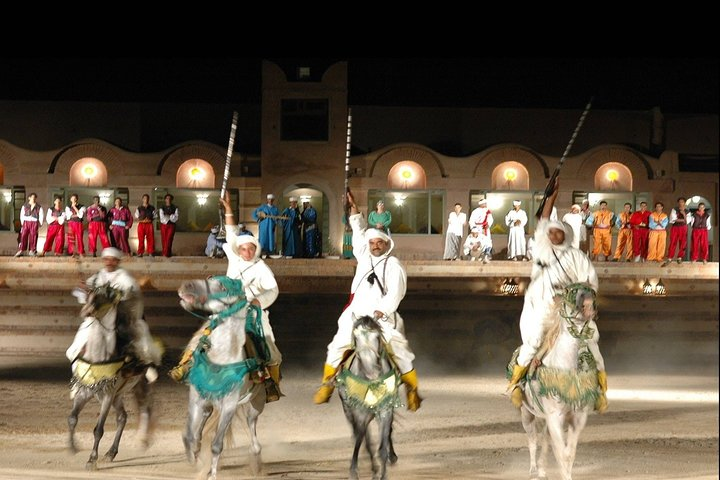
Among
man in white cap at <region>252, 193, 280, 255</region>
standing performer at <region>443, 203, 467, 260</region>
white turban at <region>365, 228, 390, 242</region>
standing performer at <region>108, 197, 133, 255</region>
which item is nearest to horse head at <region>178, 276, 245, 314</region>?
white turban at <region>365, 228, 390, 242</region>

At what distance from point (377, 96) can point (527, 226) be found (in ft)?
20.9

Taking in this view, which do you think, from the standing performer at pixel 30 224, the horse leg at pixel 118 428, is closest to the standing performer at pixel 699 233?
the standing performer at pixel 30 224

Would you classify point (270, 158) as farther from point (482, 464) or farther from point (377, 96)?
point (482, 464)

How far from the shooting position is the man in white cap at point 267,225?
95.1 feet

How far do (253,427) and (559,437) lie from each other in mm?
3065

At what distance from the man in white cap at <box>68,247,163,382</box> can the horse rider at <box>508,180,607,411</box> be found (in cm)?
371

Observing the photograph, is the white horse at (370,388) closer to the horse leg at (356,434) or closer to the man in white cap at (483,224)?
the horse leg at (356,434)

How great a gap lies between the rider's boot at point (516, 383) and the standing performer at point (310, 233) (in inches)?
759

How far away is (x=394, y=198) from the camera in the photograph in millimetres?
34125

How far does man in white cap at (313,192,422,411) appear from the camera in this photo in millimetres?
10094

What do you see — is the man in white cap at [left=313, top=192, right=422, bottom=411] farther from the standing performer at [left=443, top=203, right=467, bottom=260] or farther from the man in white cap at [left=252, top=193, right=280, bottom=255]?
the standing performer at [left=443, top=203, right=467, bottom=260]

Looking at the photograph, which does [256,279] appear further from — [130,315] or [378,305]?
[378,305]

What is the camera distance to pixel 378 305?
10.2m

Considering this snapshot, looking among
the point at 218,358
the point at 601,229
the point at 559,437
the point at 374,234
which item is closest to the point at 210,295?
the point at 218,358
